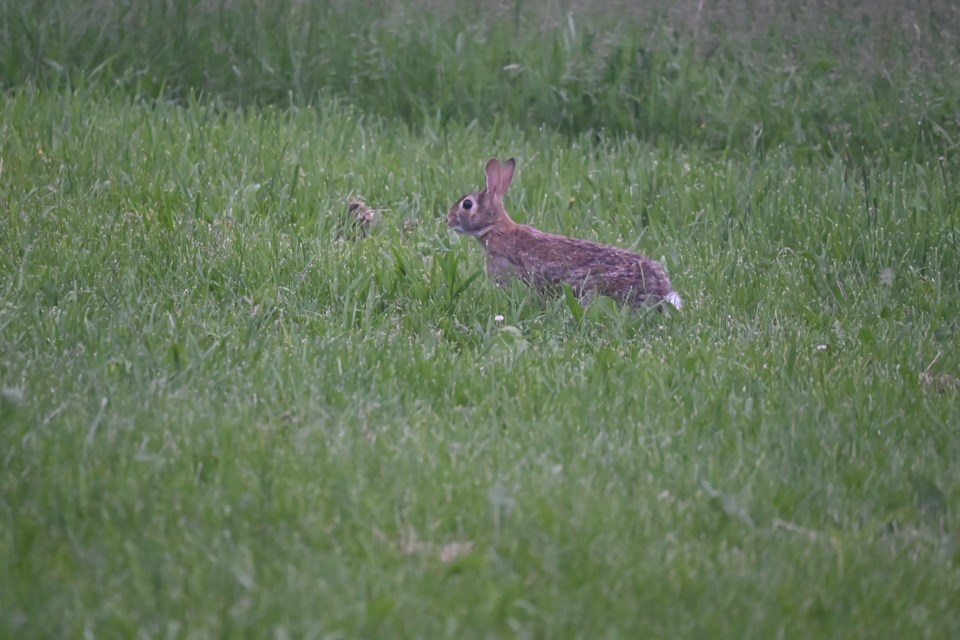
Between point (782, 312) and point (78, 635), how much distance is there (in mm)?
3837

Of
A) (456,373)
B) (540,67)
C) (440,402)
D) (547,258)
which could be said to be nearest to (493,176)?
(547,258)

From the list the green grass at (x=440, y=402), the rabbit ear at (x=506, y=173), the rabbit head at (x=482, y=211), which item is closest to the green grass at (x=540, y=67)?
the green grass at (x=440, y=402)

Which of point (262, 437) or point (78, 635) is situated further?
point (262, 437)

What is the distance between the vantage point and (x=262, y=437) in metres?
4.24

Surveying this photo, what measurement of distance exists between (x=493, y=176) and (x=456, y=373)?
6.87 ft

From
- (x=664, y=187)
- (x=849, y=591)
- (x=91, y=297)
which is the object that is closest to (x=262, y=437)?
(x=91, y=297)

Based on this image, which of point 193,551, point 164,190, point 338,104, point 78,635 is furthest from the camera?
point 338,104

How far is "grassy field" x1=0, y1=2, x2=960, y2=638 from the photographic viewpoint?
3.48 meters

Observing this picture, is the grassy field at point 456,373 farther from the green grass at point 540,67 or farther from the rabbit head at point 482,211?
the rabbit head at point 482,211

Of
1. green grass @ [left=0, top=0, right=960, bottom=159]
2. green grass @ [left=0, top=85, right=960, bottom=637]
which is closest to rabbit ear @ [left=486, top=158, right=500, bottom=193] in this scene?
green grass @ [left=0, top=85, right=960, bottom=637]

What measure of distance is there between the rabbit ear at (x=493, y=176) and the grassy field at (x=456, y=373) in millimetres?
427

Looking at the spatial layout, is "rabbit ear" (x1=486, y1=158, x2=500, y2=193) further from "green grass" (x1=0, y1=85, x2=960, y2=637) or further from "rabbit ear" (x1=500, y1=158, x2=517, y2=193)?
"green grass" (x1=0, y1=85, x2=960, y2=637)

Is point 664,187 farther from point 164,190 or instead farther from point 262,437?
point 262,437

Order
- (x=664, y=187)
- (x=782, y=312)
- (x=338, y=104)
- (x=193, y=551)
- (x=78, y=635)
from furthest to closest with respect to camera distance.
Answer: (x=338, y=104) → (x=664, y=187) → (x=782, y=312) → (x=193, y=551) → (x=78, y=635)
